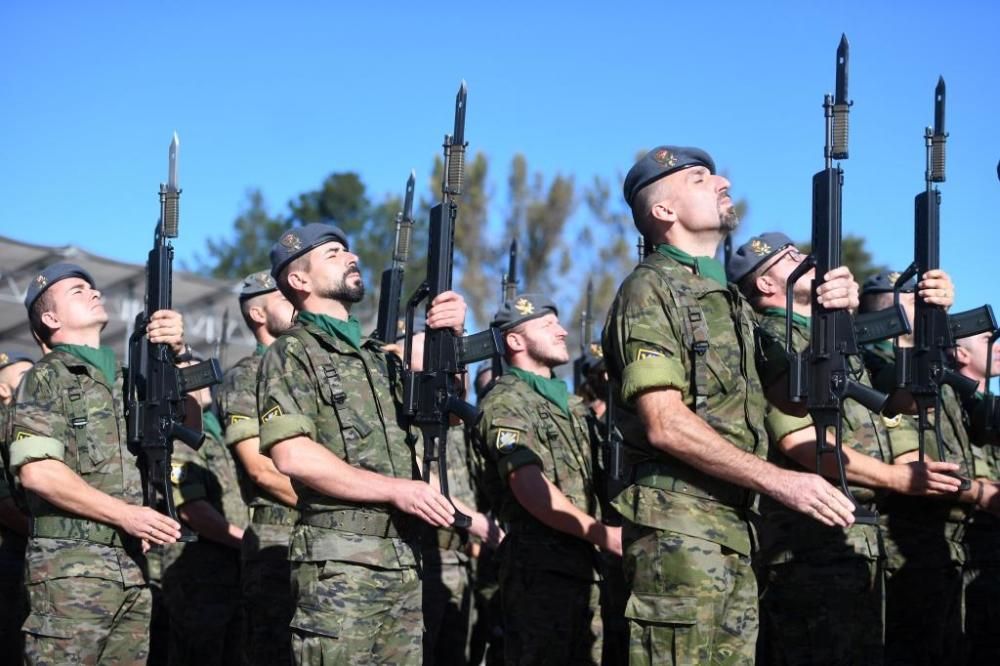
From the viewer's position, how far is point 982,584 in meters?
8.18

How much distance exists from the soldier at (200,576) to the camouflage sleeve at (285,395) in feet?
6.96

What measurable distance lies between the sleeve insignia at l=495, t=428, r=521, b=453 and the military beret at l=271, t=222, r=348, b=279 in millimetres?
1386

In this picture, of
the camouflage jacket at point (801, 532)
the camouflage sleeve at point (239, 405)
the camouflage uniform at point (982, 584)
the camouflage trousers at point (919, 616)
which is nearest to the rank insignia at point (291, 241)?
the camouflage sleeve at point (239, 405)

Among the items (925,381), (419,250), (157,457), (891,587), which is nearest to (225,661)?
(157,457)

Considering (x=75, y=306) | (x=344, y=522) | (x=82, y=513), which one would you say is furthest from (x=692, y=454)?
(x=75, y=306)

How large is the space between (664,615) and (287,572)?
9.74 ft

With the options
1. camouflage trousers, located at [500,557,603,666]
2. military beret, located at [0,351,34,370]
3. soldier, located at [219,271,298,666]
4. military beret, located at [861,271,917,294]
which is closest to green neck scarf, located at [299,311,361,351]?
soldier, located at [219,271,298,666]

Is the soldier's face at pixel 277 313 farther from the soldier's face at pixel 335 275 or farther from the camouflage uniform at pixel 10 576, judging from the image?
the soldier's face at pixel 335 275

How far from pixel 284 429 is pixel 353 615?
2.71ft

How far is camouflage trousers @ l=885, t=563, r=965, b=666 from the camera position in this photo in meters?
7.37

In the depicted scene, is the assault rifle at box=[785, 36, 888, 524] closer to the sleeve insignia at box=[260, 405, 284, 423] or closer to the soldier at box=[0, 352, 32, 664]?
the sleeve insignia at box=[260, 405, 284, 423]

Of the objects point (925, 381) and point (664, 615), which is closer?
point (664, 615)

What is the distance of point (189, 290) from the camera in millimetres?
18500

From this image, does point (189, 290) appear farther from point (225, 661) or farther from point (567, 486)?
point (567, 486)
